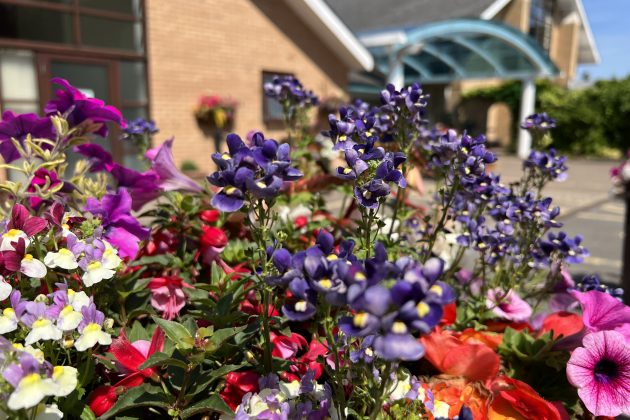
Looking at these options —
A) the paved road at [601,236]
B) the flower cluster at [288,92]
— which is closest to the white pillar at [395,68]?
the paved road at [601,236]

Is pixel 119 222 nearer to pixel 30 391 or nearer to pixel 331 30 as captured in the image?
pixel 30 391

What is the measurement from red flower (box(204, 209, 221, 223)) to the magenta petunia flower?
97 centimetres

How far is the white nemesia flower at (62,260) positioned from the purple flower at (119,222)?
173 mm

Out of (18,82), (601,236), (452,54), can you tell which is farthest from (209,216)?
(452,54)

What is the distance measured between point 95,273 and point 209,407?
0.33 meters

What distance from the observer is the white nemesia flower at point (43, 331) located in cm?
80

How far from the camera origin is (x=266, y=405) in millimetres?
865

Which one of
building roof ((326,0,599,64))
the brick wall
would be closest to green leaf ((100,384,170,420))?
the brick wall

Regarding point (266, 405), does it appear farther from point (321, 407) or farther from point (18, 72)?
point (18, 72)

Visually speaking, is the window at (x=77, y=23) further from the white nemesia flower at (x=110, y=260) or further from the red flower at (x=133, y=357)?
the red flower at (x=133, y=357)

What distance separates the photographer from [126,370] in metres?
1.00

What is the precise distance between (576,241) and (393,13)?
19167 millimetres

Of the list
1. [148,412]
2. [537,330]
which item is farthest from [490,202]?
[148,412]

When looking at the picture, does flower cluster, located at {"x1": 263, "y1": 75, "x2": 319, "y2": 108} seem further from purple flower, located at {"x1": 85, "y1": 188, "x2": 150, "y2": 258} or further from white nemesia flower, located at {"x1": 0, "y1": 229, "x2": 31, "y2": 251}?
white nemesia flower, located at {"x1": 0, "y1": 229, "x2": 31, "y2": 251}
